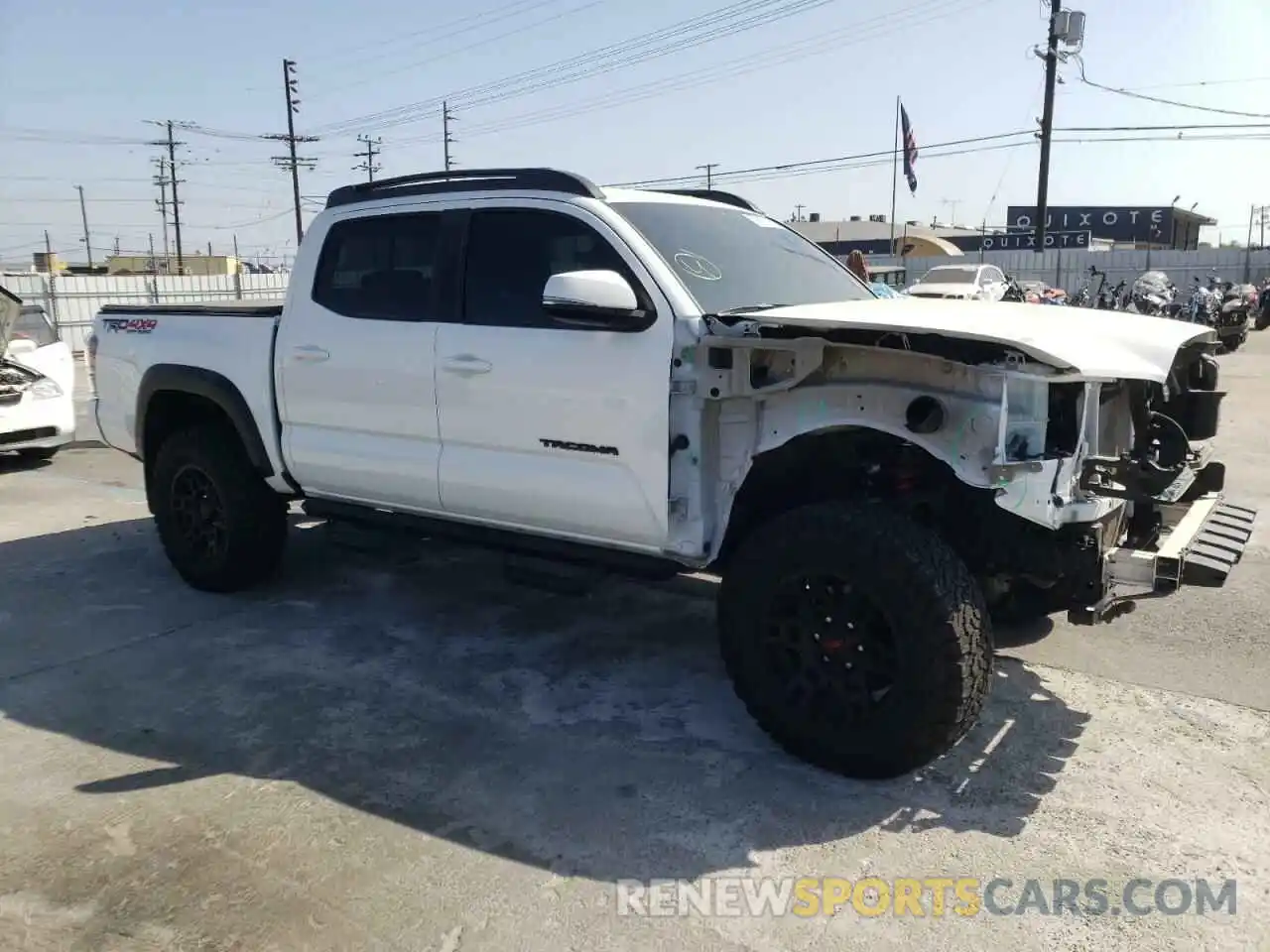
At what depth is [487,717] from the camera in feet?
13.1

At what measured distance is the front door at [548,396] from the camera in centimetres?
377

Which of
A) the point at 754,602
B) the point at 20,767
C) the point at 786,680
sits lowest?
the point at 20,767

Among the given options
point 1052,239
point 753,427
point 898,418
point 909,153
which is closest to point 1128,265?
point 909,153

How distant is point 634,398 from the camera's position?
375 centimetres

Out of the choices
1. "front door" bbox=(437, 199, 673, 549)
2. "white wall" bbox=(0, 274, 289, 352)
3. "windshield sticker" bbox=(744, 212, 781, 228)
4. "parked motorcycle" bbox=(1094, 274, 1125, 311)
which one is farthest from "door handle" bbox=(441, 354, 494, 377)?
"parked motorcycle" bbox=(1094, 274, 1125, 311)

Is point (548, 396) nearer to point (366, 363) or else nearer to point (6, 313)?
point (366, 363)

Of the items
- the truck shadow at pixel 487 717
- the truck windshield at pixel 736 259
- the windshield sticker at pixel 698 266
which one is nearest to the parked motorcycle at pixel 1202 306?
the truck windshield at pixel 736 259

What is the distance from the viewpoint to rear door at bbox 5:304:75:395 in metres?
9.54

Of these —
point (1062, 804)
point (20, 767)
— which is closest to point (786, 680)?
point (1062, 804)

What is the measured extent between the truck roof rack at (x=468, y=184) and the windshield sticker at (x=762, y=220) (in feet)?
3.40

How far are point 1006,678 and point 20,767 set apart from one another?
380 centimetres

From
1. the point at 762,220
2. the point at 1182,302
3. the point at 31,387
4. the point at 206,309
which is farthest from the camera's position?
the point at 1182,302

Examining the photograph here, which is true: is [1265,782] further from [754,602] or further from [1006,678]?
[754,602]

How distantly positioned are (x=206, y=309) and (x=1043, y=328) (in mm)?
4266
